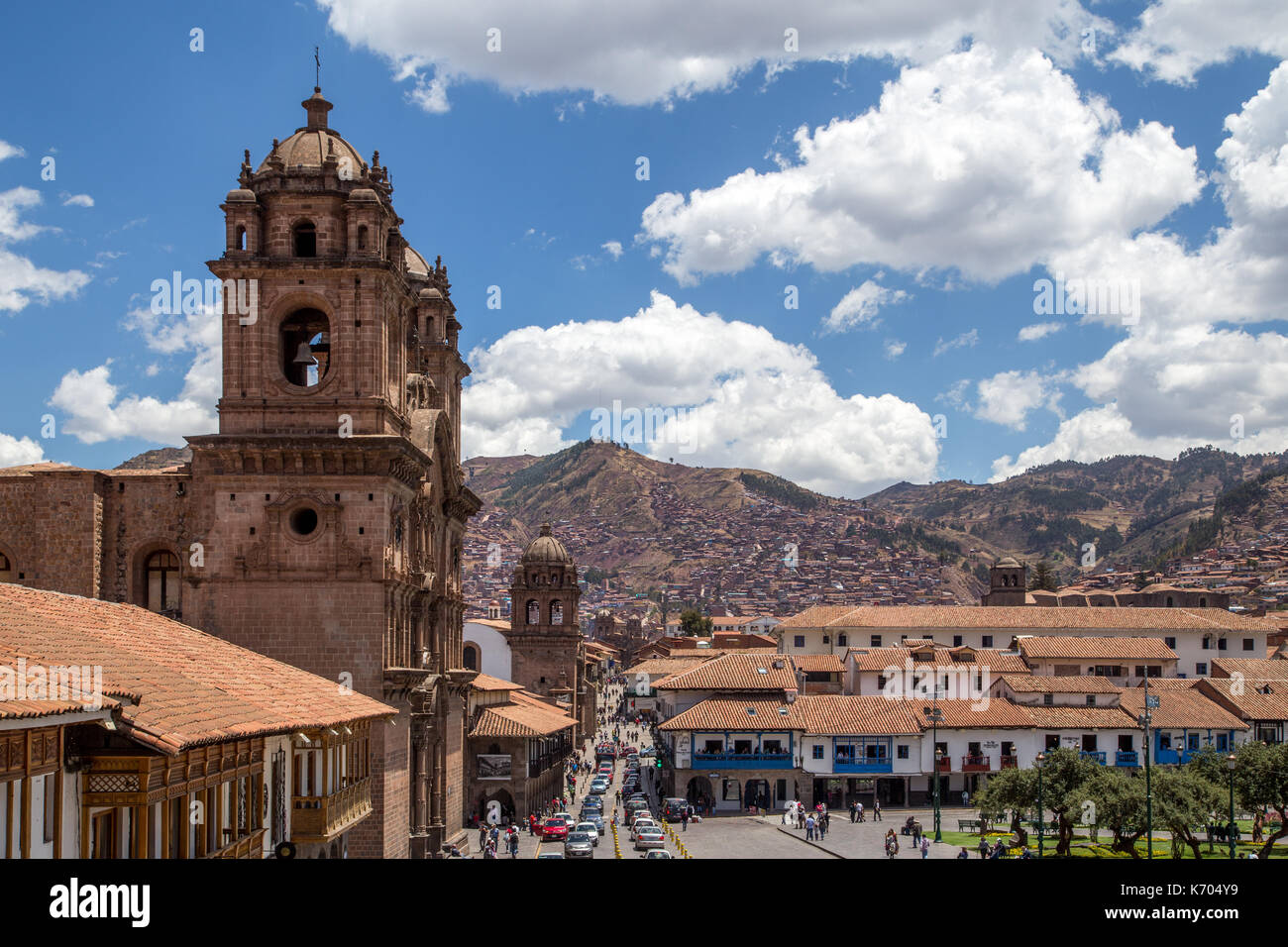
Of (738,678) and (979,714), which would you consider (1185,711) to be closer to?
(979,714)

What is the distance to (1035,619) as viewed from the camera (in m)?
87.7

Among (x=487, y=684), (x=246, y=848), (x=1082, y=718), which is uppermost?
(x=246, y=848)

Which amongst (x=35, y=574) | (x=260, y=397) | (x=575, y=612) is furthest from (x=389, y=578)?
(x=575, y=612)

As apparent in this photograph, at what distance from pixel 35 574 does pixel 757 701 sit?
37.0m

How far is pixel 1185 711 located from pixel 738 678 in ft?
70.8

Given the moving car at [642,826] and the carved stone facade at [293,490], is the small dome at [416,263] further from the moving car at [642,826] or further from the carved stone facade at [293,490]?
the moving car at [642,826]

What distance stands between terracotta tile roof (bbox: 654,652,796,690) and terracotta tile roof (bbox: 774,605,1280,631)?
Answer: 23.1 meters

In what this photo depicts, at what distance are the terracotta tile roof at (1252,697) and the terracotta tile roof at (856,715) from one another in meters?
17.1

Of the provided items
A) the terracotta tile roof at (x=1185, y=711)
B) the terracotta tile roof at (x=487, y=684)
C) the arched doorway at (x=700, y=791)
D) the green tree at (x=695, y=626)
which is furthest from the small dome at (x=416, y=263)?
the green tree at (x=695, y=626)

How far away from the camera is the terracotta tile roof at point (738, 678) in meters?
64.3

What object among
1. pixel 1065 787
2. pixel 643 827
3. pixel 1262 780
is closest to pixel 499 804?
pixel 643 827

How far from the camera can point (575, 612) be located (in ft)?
259

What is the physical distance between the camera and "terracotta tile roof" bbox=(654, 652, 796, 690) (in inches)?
2532
